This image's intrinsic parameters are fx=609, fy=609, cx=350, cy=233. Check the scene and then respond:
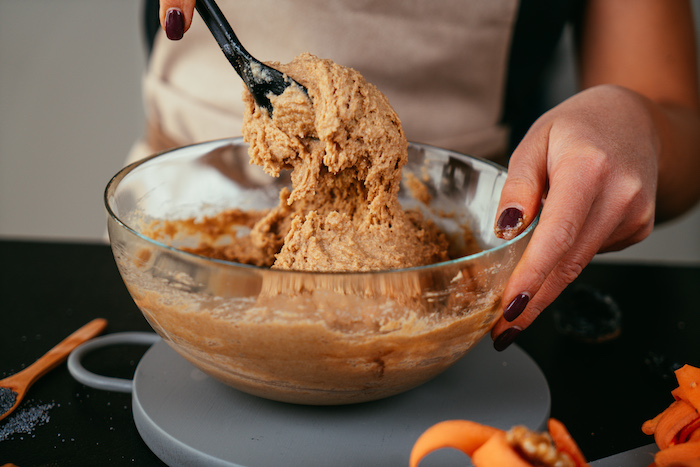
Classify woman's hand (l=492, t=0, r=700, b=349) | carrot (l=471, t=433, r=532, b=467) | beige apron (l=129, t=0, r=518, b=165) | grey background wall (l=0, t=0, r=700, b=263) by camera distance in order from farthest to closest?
grey background wall (l=0, t=0, r=700, b=263), beige apron (l=129, t=0, r=518, b=165), woman's hand (l=492, t=0, r=700, b=349), carrot (l=471, t=433, r=532, b=467)

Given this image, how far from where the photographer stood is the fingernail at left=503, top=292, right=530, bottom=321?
633 millimetres

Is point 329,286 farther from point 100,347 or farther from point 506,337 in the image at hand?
point 100,347

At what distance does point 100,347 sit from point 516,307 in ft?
1.80

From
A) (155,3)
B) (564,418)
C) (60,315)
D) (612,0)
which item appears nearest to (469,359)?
(564,418)

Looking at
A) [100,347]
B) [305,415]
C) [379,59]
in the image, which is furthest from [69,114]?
[305,415]

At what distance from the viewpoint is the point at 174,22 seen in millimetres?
667

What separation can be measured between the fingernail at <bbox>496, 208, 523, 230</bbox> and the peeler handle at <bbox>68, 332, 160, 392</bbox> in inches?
18.0

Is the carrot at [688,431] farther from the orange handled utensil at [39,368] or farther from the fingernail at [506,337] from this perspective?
the orange handled utensil at [39,368]

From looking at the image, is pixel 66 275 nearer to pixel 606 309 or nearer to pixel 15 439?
pixel 15 439

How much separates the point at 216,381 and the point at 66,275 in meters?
0.48

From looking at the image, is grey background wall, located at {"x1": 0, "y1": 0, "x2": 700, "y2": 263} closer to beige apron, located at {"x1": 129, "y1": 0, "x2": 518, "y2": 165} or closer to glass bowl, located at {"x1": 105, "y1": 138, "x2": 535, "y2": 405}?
beige apron, located at {"x1": 129, "y1": 0, "x2": 518, "y2": 165}

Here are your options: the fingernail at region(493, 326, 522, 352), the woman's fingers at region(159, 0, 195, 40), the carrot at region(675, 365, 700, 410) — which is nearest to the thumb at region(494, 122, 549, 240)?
the fingernail at region(493, 326, 522, 352)

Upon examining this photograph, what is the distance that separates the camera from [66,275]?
3.41 ft

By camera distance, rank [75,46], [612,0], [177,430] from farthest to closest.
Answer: [75,46] → [612,0] → [177,430]
